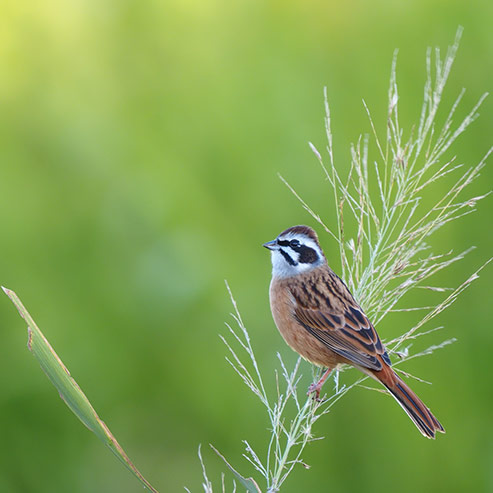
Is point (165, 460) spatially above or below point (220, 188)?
below

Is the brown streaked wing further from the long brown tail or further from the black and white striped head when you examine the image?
the black and white striped head

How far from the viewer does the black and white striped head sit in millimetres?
3367

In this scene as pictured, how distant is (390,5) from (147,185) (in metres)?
2.24

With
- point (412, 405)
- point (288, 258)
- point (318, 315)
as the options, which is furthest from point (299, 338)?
point (412, 405)

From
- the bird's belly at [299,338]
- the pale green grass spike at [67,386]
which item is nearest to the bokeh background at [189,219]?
the bird's belly at [299,338]

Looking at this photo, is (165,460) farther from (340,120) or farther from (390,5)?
(390,5)

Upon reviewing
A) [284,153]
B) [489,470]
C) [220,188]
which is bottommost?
[489,470]

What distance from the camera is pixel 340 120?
4.80 metres

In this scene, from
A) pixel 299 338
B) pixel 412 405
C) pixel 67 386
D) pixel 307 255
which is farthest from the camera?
pixel 307 255

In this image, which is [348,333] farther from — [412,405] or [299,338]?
[412,405]

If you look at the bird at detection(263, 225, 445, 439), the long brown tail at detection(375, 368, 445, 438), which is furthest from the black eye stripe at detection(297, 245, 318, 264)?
the long brown tail at detection(375, 368, 445, 438)

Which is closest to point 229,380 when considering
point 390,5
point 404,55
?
point 404,55

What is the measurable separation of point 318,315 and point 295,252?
295 mm

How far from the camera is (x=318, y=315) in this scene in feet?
11.3
